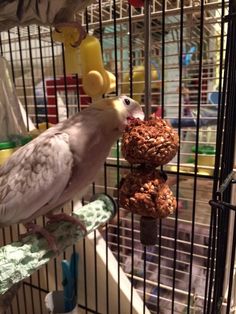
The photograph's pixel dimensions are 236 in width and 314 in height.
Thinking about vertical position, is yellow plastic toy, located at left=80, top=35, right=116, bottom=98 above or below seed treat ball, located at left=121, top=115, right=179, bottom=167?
above

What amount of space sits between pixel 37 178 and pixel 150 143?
0.67 ft

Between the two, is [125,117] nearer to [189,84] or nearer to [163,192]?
[163,192]

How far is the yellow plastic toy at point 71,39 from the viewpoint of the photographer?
0.55 m

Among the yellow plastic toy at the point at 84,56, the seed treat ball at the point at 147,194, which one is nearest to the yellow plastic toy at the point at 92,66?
the yellow plastic toy at the point at 84,56

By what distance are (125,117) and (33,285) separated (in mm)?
770

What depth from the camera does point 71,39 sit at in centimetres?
57

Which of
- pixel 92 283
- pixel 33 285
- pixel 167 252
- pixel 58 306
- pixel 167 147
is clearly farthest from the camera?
pixel 167 252

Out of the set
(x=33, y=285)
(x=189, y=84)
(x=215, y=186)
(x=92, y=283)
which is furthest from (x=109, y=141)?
(x=189, y=84)

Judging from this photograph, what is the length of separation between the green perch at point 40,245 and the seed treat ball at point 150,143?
9.0 inches

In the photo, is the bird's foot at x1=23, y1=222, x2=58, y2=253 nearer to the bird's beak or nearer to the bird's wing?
the bird's wing

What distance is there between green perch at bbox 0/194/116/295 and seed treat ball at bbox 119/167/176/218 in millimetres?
179

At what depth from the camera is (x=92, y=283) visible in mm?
916

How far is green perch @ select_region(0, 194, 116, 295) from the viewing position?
47cm

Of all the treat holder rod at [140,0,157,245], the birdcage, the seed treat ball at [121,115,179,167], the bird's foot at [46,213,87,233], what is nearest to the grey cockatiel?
the birdcage
